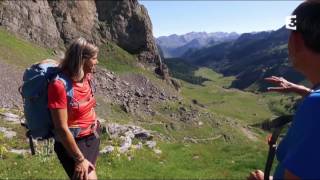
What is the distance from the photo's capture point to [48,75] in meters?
8.65

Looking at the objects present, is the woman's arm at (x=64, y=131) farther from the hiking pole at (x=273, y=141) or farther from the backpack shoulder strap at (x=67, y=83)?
the hiking pole at (x=273, y=141)

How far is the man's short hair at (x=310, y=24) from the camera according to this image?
3840 mm

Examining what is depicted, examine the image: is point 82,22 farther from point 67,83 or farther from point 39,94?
point 39,94

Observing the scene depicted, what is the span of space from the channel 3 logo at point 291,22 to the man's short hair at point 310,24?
23 millimetres

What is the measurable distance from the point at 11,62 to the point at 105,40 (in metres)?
29.1

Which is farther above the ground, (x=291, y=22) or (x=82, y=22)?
(x=291, y=22)

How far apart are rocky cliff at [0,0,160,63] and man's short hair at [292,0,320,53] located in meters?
57.8

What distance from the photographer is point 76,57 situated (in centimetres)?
886

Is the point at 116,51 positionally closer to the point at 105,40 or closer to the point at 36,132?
the point at 105,40

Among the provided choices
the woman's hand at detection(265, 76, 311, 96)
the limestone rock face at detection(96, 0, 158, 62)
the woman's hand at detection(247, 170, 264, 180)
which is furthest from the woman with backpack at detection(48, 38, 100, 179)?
the limestone rock face at detection(96, 0, 158, 62)

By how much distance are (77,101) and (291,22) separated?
5.61 m

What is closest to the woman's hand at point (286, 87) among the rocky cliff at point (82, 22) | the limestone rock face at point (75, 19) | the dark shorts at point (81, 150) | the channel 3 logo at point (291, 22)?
the channel 3 logo at point (291, 22)

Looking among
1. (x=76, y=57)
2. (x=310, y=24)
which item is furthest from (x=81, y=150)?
(x=310, y=24)

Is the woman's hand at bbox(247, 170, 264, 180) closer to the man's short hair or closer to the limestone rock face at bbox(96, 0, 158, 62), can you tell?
the man's short hair
